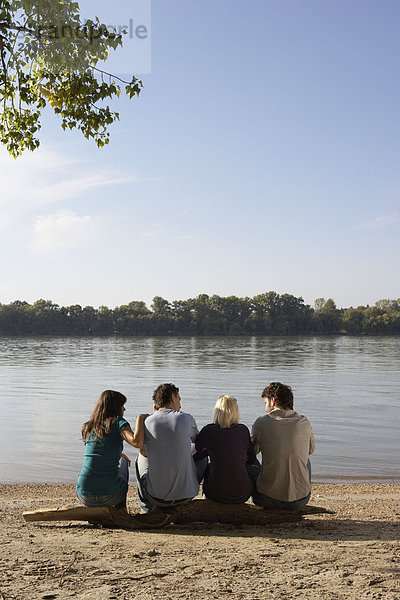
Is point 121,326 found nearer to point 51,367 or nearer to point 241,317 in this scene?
point 241,317

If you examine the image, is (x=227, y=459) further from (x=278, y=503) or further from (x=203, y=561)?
(x=203, y=561)

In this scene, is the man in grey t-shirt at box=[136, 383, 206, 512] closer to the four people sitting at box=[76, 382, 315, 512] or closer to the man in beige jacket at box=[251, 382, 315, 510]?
the four people sitting at box=[76, 382, 315, 512]

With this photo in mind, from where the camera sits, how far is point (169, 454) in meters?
5.64

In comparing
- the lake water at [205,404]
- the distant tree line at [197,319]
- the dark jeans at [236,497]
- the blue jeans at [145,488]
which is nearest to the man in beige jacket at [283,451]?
the dark jeans at [236,497]

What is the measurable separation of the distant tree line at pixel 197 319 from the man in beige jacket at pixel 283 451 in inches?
5357

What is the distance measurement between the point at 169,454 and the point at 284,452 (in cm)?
111

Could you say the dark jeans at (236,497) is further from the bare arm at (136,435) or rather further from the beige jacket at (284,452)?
the bare arm at (136,435)

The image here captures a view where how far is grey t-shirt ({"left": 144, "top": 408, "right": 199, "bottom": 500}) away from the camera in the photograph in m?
5.62

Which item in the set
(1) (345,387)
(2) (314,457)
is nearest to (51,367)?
(1) (345,387)

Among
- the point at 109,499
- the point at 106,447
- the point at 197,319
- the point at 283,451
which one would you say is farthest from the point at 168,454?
the point at 197,319

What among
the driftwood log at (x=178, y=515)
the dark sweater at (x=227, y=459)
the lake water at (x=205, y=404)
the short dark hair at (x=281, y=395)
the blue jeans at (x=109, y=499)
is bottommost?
the lake water at (x=205, y=404)

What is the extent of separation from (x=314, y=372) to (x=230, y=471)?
36719 millimetres

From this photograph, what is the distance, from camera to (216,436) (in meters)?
5.84

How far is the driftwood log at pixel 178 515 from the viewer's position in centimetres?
578
